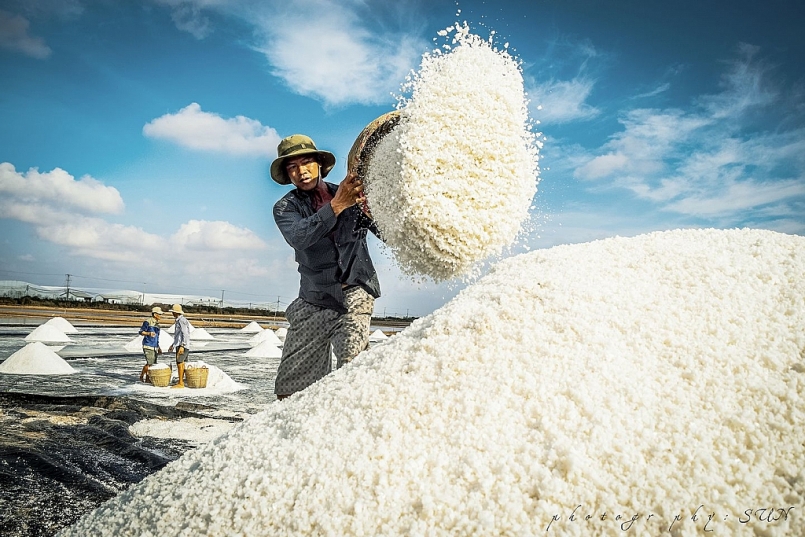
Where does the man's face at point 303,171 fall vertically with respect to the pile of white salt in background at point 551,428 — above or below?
above

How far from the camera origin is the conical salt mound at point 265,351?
8344 millimetres

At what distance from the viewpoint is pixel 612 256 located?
145 centimetres

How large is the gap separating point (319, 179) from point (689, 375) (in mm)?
1615

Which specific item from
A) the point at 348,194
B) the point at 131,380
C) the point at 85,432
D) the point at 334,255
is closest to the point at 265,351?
the point at 131,380

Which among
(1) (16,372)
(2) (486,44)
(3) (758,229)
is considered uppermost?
(2) (486,44)

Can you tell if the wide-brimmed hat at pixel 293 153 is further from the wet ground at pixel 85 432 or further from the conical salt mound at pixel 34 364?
the conical salt mound at pixel 34 364

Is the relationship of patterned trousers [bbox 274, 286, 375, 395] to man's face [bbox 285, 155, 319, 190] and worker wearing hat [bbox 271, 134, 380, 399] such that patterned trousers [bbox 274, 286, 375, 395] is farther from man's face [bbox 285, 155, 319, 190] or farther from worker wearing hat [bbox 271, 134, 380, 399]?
man's face [bbox 285, 155, 319, 190]

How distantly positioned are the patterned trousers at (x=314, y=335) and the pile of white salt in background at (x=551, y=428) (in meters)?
0.61

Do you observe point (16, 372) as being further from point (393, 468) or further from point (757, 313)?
point (757, 313)

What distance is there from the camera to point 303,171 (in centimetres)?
212

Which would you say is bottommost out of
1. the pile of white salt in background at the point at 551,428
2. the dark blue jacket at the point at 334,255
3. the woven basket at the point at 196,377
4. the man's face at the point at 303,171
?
the woven basket at the point at 196,377

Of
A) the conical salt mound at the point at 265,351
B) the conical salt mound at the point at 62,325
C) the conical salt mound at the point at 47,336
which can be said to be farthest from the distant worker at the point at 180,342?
the conical salt mound at the point at 62,325

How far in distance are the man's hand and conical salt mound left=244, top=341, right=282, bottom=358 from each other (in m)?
6.94

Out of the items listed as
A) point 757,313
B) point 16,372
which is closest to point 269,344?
point 16,372
